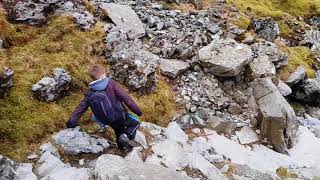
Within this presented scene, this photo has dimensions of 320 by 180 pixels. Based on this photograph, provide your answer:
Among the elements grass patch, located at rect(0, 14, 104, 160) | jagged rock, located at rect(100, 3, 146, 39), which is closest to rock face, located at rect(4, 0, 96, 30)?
grass patch, located at rect(0, 14, 104, 160)

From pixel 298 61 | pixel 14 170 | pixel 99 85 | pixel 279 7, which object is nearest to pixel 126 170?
pixel 99 85

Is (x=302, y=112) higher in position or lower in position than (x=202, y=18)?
lower

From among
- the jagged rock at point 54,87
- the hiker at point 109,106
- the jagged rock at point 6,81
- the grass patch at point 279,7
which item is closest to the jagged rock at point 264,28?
the grass patch at point 279,7

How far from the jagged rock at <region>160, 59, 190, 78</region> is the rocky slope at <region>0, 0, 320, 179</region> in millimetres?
34

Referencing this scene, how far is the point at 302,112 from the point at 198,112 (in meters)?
4.67

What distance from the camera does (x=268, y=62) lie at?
15.4 metres

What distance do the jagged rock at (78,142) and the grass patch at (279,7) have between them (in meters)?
12.3

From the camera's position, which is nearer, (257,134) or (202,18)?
(257,134)

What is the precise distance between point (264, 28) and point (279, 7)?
18.2 ft

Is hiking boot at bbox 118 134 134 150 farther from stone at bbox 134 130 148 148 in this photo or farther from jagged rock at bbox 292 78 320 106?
jagged rock at bbox 292 78 320 106

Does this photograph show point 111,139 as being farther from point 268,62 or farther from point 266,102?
point 268,62

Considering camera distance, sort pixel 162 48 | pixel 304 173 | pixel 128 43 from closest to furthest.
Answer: pixel 304 173, pixel 128 43, pixel 162 48

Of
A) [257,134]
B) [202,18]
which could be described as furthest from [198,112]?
[202,18]

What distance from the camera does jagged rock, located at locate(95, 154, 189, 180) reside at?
8.63 metres
